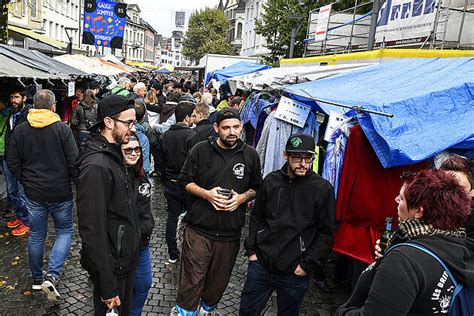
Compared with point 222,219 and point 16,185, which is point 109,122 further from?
point 16,185

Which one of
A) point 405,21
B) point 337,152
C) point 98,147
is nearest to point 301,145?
point 337,152

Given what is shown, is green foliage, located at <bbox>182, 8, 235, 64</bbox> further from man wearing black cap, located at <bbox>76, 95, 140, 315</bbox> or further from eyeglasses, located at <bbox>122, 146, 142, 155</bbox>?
man wearing black cap, located at <bbox>76, 95, 140, 315</bbox>

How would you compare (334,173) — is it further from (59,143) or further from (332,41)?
(332,41)

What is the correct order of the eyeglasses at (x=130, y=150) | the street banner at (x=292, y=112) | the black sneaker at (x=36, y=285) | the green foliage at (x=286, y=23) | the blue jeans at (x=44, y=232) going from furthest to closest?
the green foliage at (x=286, y=23), the street banner at (x=292, y=112), the black sneaker at (x=36, y=285), the blue jeans at (x=44, y=232), the eyeglasses at (x=130, y=150)

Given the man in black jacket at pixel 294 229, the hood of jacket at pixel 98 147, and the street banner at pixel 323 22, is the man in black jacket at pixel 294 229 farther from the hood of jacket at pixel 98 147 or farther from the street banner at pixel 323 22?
the street banner at pixel 323 22

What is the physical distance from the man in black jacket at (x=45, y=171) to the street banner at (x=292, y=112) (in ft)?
7.79

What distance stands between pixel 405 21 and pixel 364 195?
288 inches

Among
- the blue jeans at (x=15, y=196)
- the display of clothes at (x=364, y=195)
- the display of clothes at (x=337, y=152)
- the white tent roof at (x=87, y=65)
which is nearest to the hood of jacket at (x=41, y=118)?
the blue jeans at (x=15, y=196)

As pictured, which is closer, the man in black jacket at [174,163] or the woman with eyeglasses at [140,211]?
the woman with eyeglasses at [140,211]

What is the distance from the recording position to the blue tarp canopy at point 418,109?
2.85 m

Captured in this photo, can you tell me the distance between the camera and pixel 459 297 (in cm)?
168

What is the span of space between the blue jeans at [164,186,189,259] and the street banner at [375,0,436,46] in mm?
6377

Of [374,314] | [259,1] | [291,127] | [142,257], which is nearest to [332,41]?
[291,127]

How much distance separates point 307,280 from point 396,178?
3.56 feet
